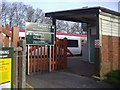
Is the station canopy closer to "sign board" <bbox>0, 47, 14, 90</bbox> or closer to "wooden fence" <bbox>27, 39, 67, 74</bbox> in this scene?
"wooden fence" <bbox>27, 39, 67, 74</bbox>

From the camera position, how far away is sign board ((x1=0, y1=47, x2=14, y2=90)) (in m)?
3.86

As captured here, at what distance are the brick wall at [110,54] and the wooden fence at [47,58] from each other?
295 centimetres

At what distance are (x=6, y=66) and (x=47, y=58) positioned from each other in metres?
5.48

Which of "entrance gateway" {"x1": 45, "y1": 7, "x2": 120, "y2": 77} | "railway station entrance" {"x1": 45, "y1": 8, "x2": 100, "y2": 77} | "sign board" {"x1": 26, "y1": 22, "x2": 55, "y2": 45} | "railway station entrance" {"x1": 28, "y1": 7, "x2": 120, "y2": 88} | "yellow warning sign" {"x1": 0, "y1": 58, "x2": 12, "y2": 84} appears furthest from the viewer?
"sign board" {"x1": 26, "y1": 22, "x2": 55, "y2": 45}

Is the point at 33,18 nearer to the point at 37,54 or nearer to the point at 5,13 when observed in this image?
the point at 5,13

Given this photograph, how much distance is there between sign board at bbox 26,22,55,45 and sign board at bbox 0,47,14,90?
4.49 m

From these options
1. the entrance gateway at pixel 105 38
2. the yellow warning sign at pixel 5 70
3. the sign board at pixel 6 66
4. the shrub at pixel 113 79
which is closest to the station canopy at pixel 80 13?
the entrance gateway at pixel 105 38

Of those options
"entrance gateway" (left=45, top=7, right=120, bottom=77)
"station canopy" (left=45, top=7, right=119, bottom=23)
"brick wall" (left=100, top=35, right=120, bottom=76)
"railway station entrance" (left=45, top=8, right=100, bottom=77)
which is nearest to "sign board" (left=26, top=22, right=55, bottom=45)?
"station canopy" (left=45, top=7, right=119, bottom=23)

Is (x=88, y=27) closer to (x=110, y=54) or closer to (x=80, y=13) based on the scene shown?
(x=80, y=13)

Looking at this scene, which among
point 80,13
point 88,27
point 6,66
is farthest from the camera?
point 88,27

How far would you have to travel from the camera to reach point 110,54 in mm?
8445

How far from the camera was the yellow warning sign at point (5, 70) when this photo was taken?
12.6 feet

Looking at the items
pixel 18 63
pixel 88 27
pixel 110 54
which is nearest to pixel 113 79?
pixel 110 54

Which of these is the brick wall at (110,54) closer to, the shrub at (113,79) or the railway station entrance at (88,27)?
the shrub at (113,79)
